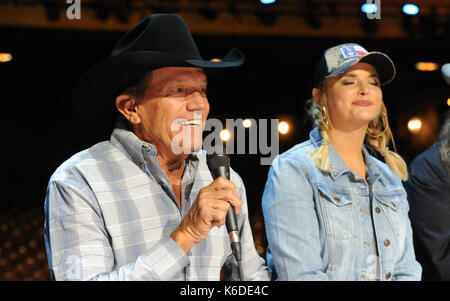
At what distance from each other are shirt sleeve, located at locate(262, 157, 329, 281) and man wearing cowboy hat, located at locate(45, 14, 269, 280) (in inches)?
3.4

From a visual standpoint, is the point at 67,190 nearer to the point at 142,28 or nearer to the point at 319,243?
the point at 142,28

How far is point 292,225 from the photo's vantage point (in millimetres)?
1937

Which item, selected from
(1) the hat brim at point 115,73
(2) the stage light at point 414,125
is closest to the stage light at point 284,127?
(2) the stage light at point 414,125

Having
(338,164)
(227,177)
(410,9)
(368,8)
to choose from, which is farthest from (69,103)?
(227,177)

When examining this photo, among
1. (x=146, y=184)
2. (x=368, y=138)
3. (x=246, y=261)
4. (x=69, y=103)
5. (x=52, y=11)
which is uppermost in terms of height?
(x=52, y=11)

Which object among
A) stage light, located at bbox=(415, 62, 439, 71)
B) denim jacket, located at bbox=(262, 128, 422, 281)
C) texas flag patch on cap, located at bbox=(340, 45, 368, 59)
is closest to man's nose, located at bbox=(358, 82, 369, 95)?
texas flag patch on cap, located at bbox=(340, 45, 368, 59)

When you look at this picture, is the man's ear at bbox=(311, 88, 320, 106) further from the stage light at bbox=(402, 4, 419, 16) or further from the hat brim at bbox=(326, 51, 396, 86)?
the stage light at bbox=(402, 4, 419, 16)

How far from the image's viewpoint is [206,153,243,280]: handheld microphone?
1.51 m

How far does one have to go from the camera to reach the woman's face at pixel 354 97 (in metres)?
2.13

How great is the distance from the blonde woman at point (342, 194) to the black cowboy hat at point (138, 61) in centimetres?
45

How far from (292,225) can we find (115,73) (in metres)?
0.75

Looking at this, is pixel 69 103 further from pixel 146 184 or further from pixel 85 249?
pixel 85 249
